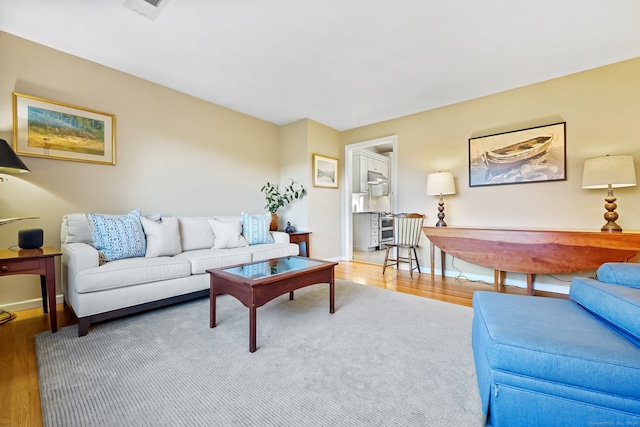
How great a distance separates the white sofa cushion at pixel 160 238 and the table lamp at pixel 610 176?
412 cm

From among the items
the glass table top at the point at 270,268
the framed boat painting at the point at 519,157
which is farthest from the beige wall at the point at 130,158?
the framed boat painting at the point at 519,157

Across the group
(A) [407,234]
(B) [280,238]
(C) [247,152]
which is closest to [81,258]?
(B) [280,238]

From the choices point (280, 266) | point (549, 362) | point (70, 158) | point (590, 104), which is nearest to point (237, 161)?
point (70, 158)

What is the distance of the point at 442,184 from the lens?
11.0ft

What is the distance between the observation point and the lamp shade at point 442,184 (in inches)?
132

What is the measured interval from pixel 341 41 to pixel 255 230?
7.47 feet

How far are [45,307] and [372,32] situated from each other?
369cm

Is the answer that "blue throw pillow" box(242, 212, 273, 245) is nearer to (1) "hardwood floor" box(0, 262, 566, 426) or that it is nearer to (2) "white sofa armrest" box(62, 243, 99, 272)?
(1) "hardwood floor" box(0, 262, 566, 426)

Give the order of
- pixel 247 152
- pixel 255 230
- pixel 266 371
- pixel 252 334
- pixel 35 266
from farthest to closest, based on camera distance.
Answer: pixel 247 152
pixel 255 230
pixel 35 266
pixel 252 334
pixel 266 371

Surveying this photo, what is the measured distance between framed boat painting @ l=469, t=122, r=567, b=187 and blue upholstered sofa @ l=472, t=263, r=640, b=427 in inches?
87.6

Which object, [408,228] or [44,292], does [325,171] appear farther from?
[44,292]

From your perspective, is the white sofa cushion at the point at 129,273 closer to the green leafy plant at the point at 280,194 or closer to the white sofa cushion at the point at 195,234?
the white sofa cushion at the point at 195,234

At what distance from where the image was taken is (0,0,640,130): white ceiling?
1.90 metres

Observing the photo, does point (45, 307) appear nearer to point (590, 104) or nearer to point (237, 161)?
point (237, 161)
